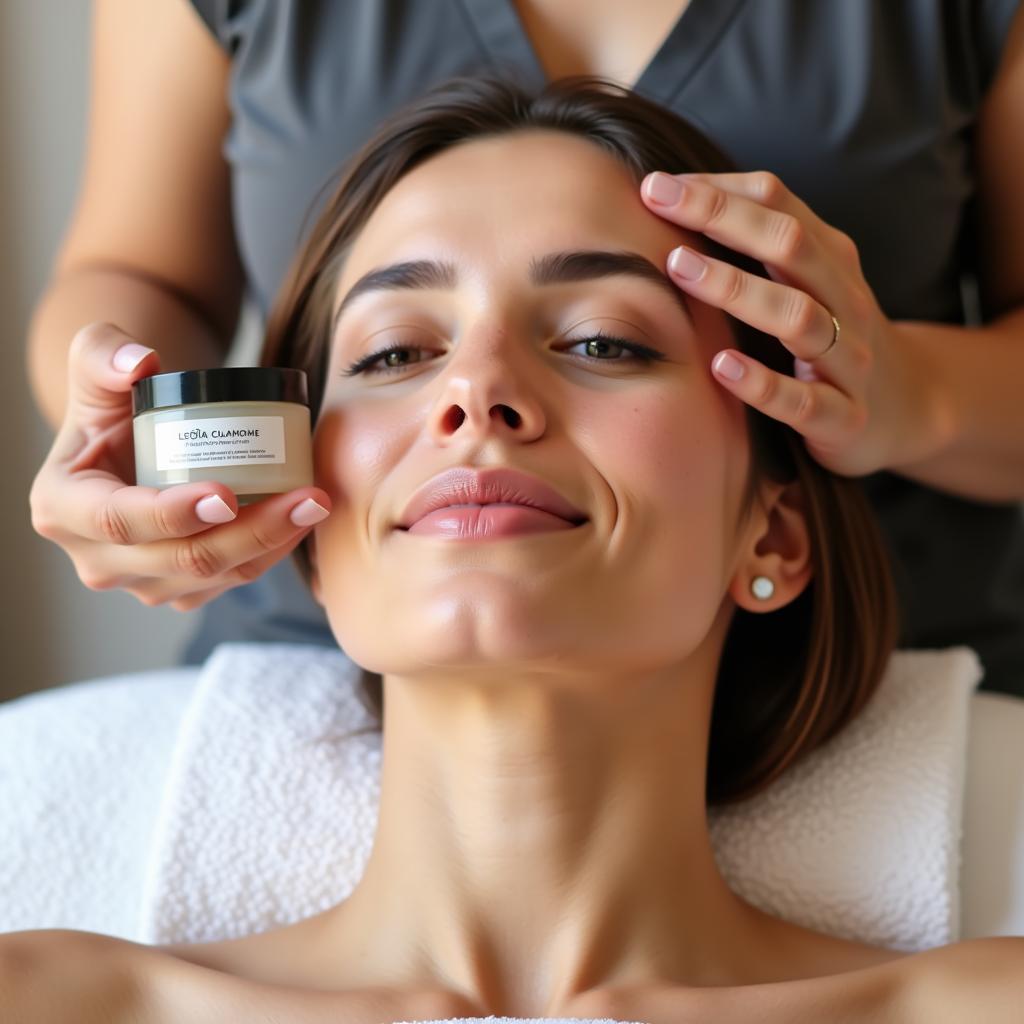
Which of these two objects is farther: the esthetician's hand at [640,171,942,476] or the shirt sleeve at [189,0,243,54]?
the shirt sleeve at [189,0,243,54]

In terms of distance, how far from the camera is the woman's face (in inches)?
42.8

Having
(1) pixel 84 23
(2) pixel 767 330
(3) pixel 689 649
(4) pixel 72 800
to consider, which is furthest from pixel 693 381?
(1) pixel 84 23

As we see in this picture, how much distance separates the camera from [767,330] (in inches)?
44.1

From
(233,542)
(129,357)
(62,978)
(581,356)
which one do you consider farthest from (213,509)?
(62,978)

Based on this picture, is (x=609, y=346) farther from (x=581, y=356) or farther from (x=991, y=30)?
(x=991, y=30)

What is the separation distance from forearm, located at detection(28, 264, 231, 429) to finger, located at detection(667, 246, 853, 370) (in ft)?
2.15

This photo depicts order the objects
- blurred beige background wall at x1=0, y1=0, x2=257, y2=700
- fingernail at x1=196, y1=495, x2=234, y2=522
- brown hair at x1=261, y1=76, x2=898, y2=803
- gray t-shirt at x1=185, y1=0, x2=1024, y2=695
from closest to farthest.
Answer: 1. fingernail at x1=196, y1=495, x2=234, y2=522
2. brown hair at x1=261, y1=76, x2=898, y2=803
3. gray t-shirt at x1=185, y1=0, x2=1024, y2=695
4. blurred beige background wall at x1=0, y1=0, x2=257, y2=700

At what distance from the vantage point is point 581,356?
1179 mm

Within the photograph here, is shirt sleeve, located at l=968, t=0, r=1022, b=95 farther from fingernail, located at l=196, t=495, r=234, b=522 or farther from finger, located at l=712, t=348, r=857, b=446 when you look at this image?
fingernail, located at l=196, t=495, r=234, b=522

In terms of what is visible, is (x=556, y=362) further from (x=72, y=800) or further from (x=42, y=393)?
(x=72, y=800)

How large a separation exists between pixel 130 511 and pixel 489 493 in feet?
0.96

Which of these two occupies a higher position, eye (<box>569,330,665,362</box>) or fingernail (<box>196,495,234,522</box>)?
eye (<box>569,330,665,362</box>)

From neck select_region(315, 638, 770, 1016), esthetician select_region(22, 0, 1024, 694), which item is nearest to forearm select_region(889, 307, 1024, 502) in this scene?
esthetician select_region(22, 0, 1024, 694)

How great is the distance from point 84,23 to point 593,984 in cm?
188
